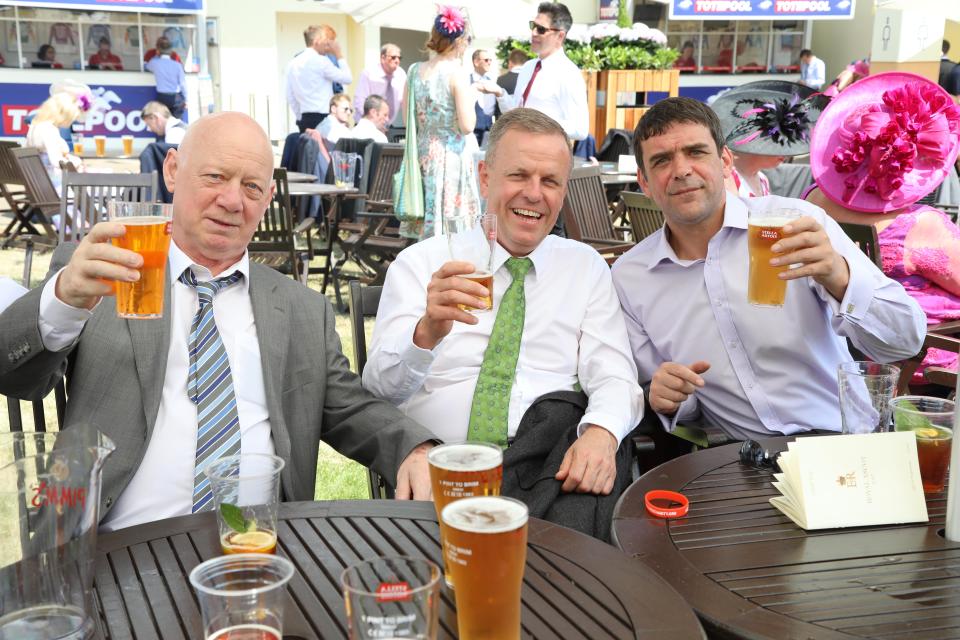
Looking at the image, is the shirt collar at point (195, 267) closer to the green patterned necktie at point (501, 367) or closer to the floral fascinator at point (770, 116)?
the green patterned necktie at point (501, 367)

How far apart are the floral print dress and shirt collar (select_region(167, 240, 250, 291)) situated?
13.7ft

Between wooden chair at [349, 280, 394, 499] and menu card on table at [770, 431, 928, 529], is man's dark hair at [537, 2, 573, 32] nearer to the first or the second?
wooden chair at [349, 280, 394, 499]

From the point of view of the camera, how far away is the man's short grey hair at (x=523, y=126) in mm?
Result: 2689

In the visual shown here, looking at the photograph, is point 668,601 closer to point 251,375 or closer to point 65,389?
point 251,375

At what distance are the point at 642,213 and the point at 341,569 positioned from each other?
4.27 meters

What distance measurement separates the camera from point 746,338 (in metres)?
2.70

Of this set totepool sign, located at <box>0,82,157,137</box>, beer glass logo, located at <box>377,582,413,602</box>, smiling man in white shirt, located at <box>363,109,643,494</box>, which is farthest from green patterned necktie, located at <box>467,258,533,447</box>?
totepool sign, located at <box>0,82,157,137</box>

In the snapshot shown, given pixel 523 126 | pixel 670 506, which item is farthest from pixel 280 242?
pixel 670 506

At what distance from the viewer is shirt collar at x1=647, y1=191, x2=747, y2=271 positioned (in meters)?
2.72

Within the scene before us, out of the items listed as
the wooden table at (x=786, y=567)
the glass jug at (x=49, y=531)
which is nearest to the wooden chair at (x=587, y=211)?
the wooden table at (x=786, y=567)

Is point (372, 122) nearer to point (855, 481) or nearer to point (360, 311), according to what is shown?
point (360, 311)

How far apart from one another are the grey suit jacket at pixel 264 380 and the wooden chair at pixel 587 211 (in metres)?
3.61

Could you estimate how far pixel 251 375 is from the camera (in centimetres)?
224

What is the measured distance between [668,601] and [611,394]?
1105mm
